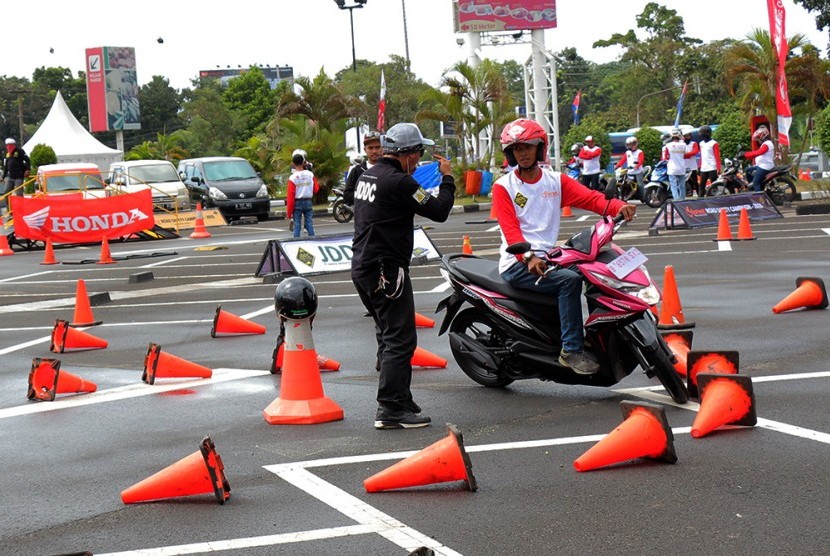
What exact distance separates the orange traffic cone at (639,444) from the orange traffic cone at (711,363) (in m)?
1.50

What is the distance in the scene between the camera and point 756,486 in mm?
5402

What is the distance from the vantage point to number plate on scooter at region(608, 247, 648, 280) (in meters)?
7.06

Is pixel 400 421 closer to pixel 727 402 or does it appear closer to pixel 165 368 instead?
pixel 727 402

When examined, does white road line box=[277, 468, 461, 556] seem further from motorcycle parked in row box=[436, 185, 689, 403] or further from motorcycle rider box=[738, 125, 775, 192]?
motorcycle rider box=[738, 125, 775, 192]

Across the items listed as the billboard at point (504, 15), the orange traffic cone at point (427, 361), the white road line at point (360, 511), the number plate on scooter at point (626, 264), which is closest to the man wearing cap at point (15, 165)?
the orange traffic cone at point (427, 361)

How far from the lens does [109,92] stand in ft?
317

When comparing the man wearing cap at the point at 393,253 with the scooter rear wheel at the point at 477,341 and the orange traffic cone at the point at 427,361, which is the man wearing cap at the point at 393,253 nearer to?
the scooter rear wheel at the point at 477,341

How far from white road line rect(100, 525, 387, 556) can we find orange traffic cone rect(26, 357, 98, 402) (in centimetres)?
376

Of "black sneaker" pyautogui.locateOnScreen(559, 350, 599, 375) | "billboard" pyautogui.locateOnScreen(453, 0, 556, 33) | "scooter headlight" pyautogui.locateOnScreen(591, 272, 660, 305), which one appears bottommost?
"black sneaker" pyautogui.locateOnScreen(559, 350, 599, 375)

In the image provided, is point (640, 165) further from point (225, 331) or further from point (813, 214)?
point (225, 331)

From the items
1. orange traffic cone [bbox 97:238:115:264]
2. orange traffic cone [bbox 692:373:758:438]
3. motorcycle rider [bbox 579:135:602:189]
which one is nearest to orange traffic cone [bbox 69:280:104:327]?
orange traffic cone [bbox 692:373:758:438]

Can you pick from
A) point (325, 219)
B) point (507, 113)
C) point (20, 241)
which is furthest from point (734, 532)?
point (507, 113)

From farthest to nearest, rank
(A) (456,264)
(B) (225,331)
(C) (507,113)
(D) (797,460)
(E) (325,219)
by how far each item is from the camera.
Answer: (C) (507,113) → (E) (325,219) → (B) (225,331) → (A) (456,264) → (D) (797,460)

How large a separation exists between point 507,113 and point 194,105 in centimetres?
5510
